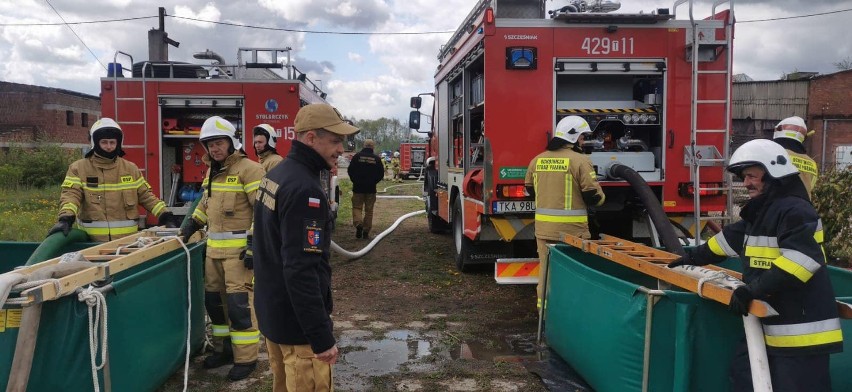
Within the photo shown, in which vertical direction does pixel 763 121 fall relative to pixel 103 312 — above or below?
above

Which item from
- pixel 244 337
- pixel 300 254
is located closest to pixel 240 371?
pixel 244 337

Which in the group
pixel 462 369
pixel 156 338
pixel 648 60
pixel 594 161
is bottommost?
pixel 462 369

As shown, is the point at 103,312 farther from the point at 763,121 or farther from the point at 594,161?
the point at 763,121

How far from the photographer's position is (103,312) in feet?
10.5

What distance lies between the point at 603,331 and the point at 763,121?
30640mm

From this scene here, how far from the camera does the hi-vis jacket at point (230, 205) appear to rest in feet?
15.1

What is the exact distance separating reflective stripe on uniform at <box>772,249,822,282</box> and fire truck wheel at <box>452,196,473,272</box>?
5.15m

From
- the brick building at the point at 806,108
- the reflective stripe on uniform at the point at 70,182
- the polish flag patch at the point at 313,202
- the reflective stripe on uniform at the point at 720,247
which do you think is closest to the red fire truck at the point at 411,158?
the brick building at the point at 806,108

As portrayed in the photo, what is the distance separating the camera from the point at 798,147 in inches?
185

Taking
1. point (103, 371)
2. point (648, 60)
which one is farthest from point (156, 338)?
point (648, 60)

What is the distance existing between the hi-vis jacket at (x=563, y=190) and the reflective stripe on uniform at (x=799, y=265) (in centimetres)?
265

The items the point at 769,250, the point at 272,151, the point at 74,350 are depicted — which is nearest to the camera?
the point at 769,250

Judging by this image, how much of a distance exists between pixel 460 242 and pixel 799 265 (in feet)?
18.7

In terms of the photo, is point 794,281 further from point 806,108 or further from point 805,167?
point 806,108
